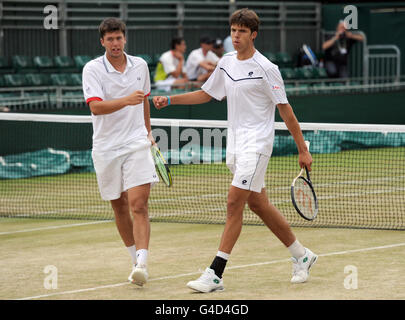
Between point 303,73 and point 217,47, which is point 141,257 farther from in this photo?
point 303,73

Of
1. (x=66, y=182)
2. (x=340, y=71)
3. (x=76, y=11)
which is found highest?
(x=76, y=11)

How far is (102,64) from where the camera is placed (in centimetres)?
653

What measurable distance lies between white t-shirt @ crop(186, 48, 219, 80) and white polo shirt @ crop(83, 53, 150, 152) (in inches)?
385

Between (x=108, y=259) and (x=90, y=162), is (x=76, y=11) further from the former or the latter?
(x=108, y=259)

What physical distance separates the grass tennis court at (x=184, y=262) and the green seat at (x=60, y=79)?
292 inches

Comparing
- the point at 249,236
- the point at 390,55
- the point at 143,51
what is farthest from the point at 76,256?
the point at 390,55

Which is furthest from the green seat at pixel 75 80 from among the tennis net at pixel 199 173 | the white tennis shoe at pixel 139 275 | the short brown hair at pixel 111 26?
the white tennis shoe at pixel 139 275

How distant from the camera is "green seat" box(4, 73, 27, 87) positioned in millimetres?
16359

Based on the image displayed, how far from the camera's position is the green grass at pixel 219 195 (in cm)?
998

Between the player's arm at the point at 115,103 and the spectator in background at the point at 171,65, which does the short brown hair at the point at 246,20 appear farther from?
the spectator in background at the point at 171,65

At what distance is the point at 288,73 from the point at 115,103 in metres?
14.2

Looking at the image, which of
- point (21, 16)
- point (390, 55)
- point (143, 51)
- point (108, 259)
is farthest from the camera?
point (390, 55)

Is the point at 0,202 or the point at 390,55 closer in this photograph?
the point at 0,202

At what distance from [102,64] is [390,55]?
16323 mm
